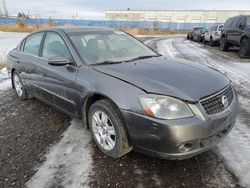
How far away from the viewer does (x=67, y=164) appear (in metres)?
3.15

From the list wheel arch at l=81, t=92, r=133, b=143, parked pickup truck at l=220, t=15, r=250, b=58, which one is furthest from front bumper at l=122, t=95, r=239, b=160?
parked pickup truck at l=220, t=15, r=250, b=58

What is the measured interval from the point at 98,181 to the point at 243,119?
2810 mm

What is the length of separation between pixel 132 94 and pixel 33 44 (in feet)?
9.89

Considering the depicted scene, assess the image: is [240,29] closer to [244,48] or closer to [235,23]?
[235,23]

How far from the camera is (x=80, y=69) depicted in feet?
11.6

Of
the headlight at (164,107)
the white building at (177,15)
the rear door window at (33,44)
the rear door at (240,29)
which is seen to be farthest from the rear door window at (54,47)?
the white building at (177,15)

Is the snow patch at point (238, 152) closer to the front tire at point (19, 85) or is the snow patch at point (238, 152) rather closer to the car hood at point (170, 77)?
the car hood at point (170, 77)

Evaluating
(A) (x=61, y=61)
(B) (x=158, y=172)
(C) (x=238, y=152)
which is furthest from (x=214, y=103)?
(A) (x=61, y=61)

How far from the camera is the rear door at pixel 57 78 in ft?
12.1

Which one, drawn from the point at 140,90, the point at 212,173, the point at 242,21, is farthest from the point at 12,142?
the point at 242,21

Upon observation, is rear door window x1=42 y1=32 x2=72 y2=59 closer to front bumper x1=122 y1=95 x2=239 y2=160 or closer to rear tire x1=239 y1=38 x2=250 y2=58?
front bumper x1=122 y1=95 x2=239 y2=160

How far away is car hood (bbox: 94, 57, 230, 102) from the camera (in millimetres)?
2807

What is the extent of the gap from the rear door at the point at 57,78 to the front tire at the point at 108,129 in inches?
19.3

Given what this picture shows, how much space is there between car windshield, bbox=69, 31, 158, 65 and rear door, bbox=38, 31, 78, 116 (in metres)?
0.22
